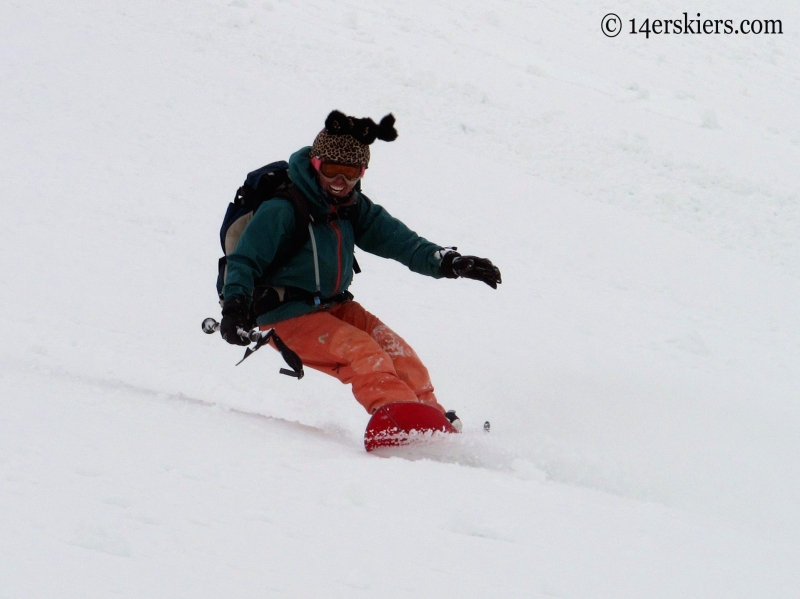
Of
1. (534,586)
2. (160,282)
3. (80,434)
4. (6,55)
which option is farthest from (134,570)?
(6,55)

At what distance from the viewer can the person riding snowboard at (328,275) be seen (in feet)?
12.6

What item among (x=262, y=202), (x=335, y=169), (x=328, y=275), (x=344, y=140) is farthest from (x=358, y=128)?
(x=328, y=275)

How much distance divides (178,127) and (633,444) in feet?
22.2

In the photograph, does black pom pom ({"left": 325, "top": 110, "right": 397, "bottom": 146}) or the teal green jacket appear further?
black pom pom ({"left": 325, "top": 110, "right": 397, "bottom": 146})

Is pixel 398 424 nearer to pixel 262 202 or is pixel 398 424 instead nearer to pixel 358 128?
pixel 262 202

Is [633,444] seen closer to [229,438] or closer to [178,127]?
[229,438]

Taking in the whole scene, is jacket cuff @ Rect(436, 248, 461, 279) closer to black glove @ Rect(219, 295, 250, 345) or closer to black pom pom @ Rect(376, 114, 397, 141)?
Result: black pom pom @ Rect(376, 114, 397, 141)

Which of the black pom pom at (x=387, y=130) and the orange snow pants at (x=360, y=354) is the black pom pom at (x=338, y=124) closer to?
the black pom pom at (x=387, y=130)

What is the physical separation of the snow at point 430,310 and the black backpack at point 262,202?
0.74 meters

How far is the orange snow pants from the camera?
381 cm

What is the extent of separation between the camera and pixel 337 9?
48.1 ft

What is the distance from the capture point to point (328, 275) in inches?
160

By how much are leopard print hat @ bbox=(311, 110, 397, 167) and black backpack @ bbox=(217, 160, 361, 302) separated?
0.21 meters

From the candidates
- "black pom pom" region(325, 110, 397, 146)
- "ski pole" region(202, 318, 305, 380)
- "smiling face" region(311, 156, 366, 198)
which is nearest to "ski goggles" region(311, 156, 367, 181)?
"smiling face" region(311, 156, 366, 198)
